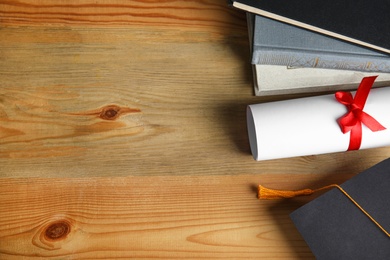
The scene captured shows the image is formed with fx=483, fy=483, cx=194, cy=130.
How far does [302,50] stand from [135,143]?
1.05 feet

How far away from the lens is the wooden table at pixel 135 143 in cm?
79

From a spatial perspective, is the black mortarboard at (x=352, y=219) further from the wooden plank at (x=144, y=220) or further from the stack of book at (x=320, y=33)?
the stack of book at (x=320, y=33)

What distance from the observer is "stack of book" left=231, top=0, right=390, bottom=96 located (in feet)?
2.60

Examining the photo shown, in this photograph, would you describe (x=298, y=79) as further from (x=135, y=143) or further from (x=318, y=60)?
(x=135, y=143)

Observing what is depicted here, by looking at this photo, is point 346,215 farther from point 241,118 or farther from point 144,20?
point 144,20

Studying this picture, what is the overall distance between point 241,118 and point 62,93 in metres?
0.32

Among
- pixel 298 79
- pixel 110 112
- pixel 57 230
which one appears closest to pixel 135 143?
pixel 110 112

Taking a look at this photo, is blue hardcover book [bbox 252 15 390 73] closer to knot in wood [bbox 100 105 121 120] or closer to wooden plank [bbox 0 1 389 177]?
wooden plank [bbox 0 1 389 177]

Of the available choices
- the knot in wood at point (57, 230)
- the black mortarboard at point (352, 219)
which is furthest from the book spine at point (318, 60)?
the knot in wood at point (57, 230)

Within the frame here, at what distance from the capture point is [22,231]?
30.6 inches

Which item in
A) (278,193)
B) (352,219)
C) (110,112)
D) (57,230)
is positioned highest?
(110,112)

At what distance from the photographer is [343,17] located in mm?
799

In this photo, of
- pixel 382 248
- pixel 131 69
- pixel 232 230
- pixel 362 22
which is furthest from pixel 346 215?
pixel 131 69

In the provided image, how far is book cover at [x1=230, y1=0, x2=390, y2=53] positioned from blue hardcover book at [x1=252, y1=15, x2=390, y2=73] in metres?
0.01
